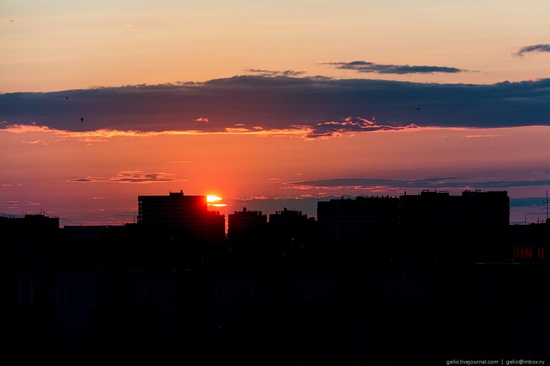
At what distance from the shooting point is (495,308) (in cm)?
17025

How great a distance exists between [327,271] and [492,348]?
4313cm

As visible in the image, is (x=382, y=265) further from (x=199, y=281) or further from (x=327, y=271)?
(x=199, y=281)

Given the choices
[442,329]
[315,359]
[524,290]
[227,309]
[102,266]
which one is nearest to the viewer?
[315,359]

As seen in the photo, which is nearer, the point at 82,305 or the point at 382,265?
the point at 82,305

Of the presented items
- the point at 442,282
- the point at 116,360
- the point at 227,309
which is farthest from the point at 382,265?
the point at 116,360

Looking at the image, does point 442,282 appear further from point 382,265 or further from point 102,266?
point 102,266

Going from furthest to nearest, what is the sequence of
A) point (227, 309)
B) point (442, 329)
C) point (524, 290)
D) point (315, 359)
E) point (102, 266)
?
point (102, 266) → point (524, 290) → point (227, 309) → point (442, 329) → point (315, 359)

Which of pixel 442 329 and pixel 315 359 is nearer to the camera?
pixel 315 359

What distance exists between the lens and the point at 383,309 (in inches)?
6644

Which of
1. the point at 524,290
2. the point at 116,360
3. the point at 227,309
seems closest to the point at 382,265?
the point at 524,290

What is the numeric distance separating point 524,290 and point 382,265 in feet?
75.8

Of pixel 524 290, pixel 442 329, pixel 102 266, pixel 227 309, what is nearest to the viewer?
pixel 442 329

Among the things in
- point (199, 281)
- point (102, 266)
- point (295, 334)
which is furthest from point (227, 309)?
point (102, 266)

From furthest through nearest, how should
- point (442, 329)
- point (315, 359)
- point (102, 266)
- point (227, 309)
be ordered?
point (102, 266) → point (227, 309) → point (442, 329) → point (315, 359)
